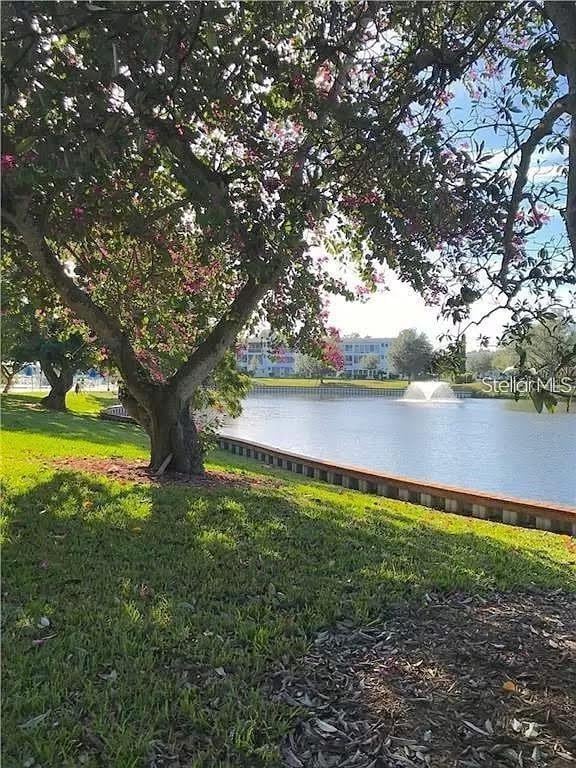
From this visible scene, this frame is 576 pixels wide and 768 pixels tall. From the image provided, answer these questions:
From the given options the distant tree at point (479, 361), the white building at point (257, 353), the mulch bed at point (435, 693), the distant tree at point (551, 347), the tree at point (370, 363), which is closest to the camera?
the mulch bed at point (435, 693)

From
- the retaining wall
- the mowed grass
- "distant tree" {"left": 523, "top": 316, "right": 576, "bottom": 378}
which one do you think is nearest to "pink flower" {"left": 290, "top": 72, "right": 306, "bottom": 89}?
"distant tree" {"left": 523, "top": 316, "right": 576, "bottom": 378}

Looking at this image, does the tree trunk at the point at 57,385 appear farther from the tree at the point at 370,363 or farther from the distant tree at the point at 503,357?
the tree at the point at 370,363

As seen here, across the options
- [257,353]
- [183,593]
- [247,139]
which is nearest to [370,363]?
[257,353]

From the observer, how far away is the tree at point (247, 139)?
3.18 metres

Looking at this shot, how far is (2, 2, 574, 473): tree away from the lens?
10.4 feet

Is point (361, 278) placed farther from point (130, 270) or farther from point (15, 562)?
point (15, 562)

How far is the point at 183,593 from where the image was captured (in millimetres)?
3289

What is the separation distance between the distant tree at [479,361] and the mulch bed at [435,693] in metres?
1.40

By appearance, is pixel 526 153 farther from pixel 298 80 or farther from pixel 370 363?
pixel 370 363

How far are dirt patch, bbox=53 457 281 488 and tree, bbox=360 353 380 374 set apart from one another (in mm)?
67036

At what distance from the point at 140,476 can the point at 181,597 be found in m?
3.63

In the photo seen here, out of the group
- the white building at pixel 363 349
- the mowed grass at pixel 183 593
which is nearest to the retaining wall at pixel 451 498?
the mowed grass at pixel 183 593

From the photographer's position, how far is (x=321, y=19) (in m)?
4.59

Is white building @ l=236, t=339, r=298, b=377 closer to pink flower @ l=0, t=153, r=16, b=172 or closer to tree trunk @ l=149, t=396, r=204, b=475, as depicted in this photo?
tree trunk @ l=149, t=396, r=204, b=475
